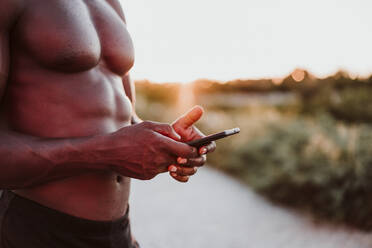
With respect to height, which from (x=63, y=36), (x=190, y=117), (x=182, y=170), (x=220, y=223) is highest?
(x=63, y=36)

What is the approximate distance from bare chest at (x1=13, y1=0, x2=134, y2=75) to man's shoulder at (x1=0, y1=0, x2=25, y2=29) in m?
0.04

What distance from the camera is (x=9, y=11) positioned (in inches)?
42.7

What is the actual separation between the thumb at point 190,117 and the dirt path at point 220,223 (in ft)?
13.2

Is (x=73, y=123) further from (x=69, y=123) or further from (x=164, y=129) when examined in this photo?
(x=164, y=129)

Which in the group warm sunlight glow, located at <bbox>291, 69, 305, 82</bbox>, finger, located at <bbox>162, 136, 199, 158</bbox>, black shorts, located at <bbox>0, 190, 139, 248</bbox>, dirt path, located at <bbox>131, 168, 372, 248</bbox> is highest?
finger, located at <bbox>162, 136, 199, 158</bbox>

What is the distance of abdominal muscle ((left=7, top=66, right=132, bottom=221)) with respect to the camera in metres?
1.21

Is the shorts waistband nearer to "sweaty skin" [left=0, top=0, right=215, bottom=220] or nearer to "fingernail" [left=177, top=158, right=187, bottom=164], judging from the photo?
"sweaty skin" [left=0, top=0, right=215, bottom=220]

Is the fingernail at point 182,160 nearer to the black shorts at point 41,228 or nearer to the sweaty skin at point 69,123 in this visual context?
the sweaty skin at point 69,123

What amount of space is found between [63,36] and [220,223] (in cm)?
499

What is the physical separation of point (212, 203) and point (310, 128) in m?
2.30

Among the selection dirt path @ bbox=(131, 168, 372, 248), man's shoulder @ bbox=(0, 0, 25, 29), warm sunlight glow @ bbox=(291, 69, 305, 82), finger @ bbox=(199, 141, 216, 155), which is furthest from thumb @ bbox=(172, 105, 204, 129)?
warm sunlight glow @ bbox=(291, 69, 305, 82)

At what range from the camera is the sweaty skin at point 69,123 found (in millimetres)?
1097

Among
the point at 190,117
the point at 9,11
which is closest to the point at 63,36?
the point at 9,11

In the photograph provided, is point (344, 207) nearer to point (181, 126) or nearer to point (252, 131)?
point (252, 131)
